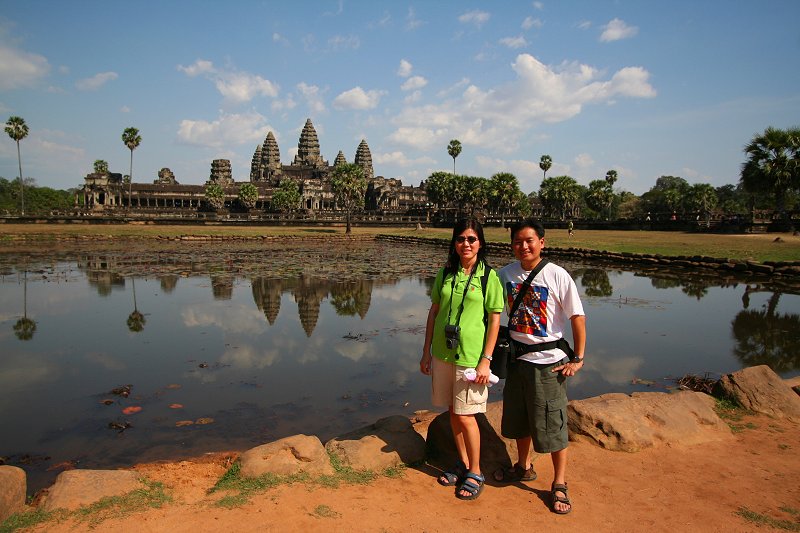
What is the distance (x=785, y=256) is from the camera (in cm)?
2230

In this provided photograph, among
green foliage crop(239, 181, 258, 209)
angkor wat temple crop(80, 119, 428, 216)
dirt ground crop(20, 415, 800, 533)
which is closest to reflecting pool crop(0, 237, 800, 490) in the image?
dirt ground crop(20, 415, 800, 533)

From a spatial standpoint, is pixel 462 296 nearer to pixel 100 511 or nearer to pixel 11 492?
pixel 100 511

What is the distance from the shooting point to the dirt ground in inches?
134

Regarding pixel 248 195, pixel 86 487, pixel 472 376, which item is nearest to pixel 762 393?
pixel 472 376

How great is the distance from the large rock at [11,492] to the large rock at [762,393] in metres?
6.99

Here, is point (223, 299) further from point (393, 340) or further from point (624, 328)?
point (624, 328)

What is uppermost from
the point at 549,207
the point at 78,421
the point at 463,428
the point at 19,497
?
the point at 549,207

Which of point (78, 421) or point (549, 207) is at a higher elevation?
point (549, 207)

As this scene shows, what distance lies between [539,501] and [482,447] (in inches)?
30.1

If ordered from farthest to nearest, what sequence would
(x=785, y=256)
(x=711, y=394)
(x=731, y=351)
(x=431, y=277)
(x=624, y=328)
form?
(x=785, y=256) → (x=431, y=277) → (x=624, y=328) → (x=731, y=351) → (x=711, y=394)

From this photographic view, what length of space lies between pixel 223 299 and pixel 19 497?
1045cm

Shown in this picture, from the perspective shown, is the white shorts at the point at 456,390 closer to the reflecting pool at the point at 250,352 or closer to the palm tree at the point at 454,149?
the reflecting pool at the point at 250,352

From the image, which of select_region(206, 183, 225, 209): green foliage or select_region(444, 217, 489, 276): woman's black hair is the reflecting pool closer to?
select_region(444, 217, 489, 276): woman's black hair

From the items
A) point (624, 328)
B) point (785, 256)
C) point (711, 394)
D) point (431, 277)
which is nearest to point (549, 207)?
point (785, 256)
